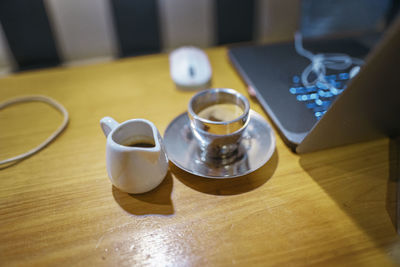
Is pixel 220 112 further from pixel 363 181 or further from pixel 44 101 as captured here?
pixel 44 101

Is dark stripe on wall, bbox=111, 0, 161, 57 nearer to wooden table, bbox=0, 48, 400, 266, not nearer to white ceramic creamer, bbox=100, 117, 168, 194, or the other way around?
wooden table, bbox=0, 48, 400, 266

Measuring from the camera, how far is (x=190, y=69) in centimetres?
71

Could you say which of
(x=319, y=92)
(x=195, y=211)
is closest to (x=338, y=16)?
(x=319, y=92)

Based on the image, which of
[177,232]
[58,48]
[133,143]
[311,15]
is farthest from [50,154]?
[311,15]

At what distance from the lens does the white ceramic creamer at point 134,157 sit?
0.41 metres

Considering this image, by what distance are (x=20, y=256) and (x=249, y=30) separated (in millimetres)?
879

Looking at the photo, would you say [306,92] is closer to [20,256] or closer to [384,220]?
[384,220]

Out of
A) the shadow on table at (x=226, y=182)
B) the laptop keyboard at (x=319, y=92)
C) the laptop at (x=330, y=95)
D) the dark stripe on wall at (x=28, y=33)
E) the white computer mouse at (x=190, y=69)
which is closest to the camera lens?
the laptop at (x=330, y=95)

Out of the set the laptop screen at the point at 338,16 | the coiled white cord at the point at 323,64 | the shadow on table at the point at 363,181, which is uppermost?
the laptop screen at the point at 338,16

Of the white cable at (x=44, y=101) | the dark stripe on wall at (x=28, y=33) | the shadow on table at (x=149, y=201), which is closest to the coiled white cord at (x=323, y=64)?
the shadow on table at (x=149, y=201)

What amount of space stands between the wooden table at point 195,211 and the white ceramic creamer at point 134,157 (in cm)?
3

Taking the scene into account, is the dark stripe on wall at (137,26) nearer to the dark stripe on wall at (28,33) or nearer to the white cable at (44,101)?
the dark stripe on wall at (28,33)

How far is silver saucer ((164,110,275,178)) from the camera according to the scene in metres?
0.49

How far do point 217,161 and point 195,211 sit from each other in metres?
0.10
